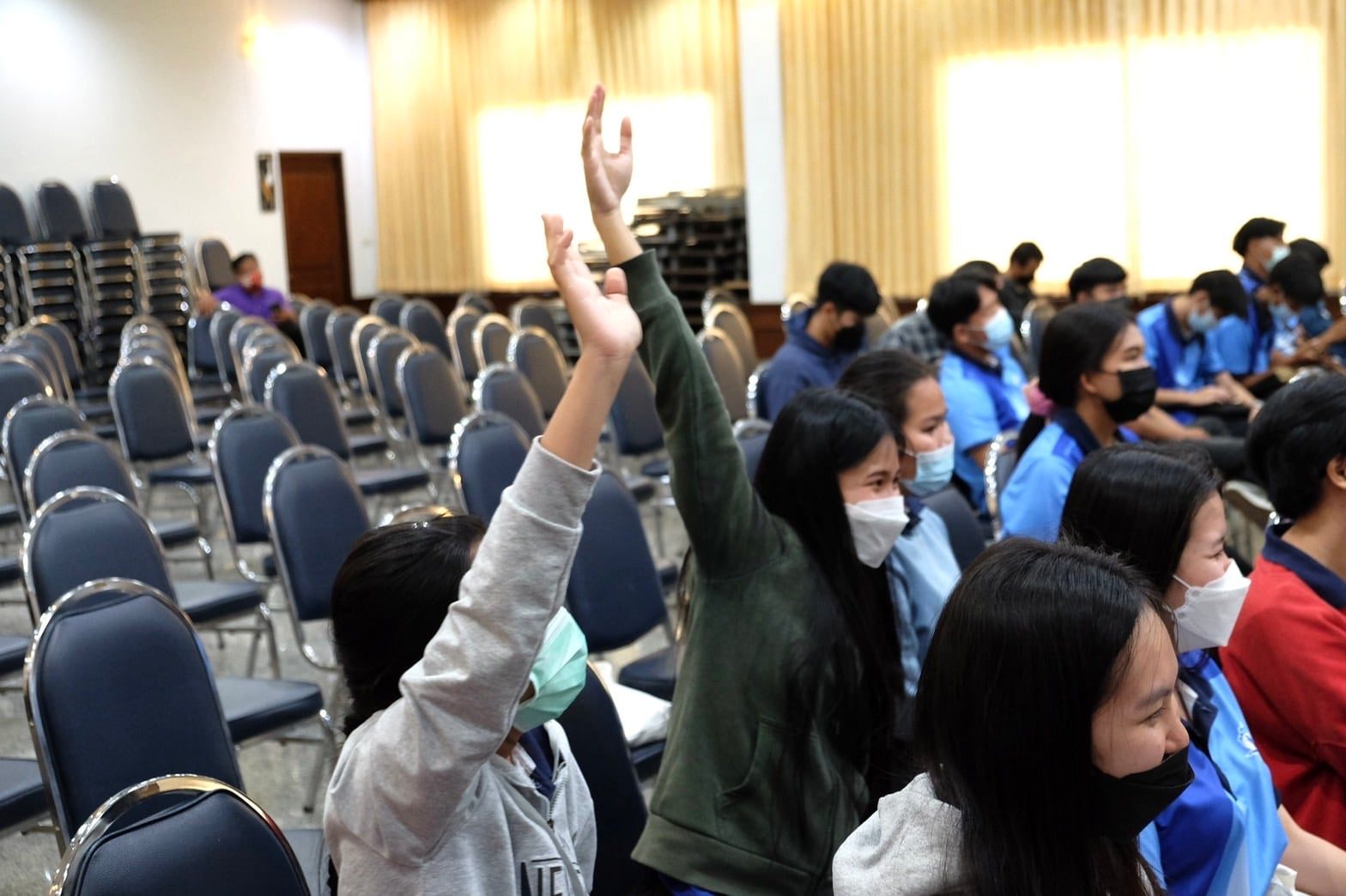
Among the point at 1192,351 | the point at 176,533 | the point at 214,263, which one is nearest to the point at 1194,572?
the point at 176,533

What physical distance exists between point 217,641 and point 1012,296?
4.50 meters

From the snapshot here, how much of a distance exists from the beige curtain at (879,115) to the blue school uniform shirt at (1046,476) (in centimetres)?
866

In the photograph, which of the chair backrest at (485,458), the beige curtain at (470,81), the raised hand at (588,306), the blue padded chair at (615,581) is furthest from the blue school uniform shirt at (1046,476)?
the beige curtain at (470,81)

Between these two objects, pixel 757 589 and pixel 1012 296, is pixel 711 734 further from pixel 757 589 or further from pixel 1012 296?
pixel 1012 296

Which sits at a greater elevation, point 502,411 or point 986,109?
point 986,109

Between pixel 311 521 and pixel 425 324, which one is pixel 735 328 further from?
pixel 311 521

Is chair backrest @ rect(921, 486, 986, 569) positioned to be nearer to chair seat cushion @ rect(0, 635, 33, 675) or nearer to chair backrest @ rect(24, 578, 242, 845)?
chair backrest @ rect(24, 578, 242, 845)

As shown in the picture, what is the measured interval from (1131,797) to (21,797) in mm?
2405

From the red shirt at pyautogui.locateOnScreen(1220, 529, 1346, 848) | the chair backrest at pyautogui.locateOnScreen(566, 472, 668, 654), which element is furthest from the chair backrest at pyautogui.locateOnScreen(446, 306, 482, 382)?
the red shirt at pyautogui.locateOnScreen(1220, 529, 1346, 848)

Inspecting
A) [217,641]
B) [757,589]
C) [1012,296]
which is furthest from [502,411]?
[757,589]

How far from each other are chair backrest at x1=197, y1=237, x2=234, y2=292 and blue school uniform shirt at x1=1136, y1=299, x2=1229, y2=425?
9154 millimetres

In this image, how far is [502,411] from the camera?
5707mm

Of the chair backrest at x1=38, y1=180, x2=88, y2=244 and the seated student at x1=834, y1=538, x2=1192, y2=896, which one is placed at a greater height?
the chair backrest at x1=38, y1=180, x2=88, y2=244

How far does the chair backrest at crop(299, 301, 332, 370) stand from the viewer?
10117 mm
